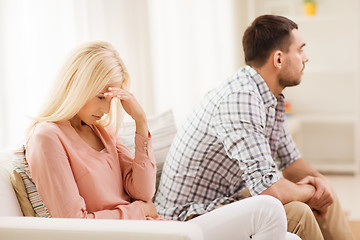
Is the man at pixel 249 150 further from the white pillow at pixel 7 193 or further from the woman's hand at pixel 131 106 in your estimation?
the white pillow at pixel 7 193

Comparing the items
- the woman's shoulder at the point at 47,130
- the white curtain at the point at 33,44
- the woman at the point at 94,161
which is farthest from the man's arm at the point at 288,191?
the white curtain at the point at 33,44

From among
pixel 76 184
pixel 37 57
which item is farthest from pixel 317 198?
pixel 37 57

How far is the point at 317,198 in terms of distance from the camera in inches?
92.0

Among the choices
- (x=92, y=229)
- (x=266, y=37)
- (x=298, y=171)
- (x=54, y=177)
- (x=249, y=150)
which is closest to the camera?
(x=92, y=229)

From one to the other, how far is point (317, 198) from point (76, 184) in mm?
1036

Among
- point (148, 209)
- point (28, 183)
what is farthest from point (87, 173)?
point (148, 209)

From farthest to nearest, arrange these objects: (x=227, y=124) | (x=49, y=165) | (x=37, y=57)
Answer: (x=37, y=57)
(x=227, y=124)
(x=49, y=165)

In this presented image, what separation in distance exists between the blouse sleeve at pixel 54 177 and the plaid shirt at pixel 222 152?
64 cm

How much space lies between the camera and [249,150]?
2135mm

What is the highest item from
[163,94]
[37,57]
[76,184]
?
[37,57]

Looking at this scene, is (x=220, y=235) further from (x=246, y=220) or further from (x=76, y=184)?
(x=76, y=184)

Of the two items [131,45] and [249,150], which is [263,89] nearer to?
[249,150]

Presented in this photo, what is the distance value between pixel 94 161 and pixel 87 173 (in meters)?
0.06

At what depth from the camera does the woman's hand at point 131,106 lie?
190cm
